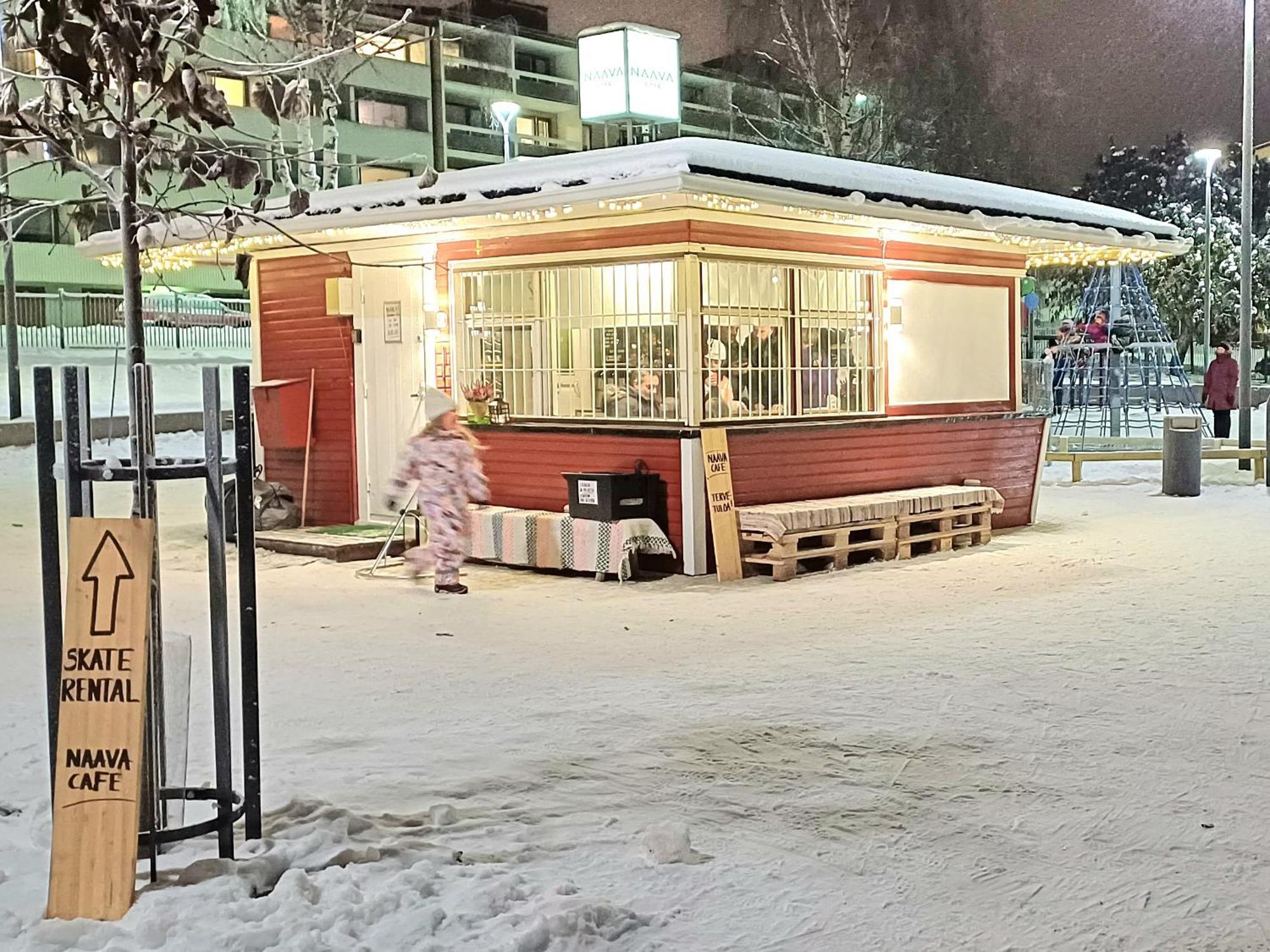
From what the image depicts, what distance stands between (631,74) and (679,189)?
9.91 meters

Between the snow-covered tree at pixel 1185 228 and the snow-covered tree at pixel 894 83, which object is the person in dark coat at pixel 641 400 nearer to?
the snow-covered tree at pixel 894 83

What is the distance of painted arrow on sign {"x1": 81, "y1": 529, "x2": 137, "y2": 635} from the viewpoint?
4227 mm

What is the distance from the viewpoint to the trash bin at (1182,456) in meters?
16.1

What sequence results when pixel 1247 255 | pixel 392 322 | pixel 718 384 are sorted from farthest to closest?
pixel 1247 255 → pixel 392 322 → pixel 718 384

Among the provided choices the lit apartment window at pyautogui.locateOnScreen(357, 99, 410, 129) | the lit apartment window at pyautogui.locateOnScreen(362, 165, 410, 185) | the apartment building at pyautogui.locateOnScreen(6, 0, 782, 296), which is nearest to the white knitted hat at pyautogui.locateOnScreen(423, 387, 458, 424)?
the apartment building at pyautogui.locateOnScreen(6, 0, 782, 296)

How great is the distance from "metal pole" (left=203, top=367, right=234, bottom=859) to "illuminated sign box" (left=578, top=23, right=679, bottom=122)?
15.3m

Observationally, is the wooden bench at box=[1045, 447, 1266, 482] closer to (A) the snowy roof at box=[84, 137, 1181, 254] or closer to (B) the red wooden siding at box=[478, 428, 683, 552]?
(A) the snowy roof at box=[84, 137, 1181, 254]

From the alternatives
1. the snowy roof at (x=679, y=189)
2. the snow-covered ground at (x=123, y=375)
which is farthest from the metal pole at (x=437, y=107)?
the snowy roof at (x=679, y=189)

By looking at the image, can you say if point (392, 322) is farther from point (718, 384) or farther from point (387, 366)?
point (718, 384)

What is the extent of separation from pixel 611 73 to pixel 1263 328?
3248 cm

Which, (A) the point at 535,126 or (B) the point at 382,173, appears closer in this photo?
(B) the point at 382,173

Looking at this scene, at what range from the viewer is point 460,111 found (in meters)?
55.5

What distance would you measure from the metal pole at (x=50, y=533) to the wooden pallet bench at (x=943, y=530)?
8.39 meters

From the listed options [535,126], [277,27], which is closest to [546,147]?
[535,126]
